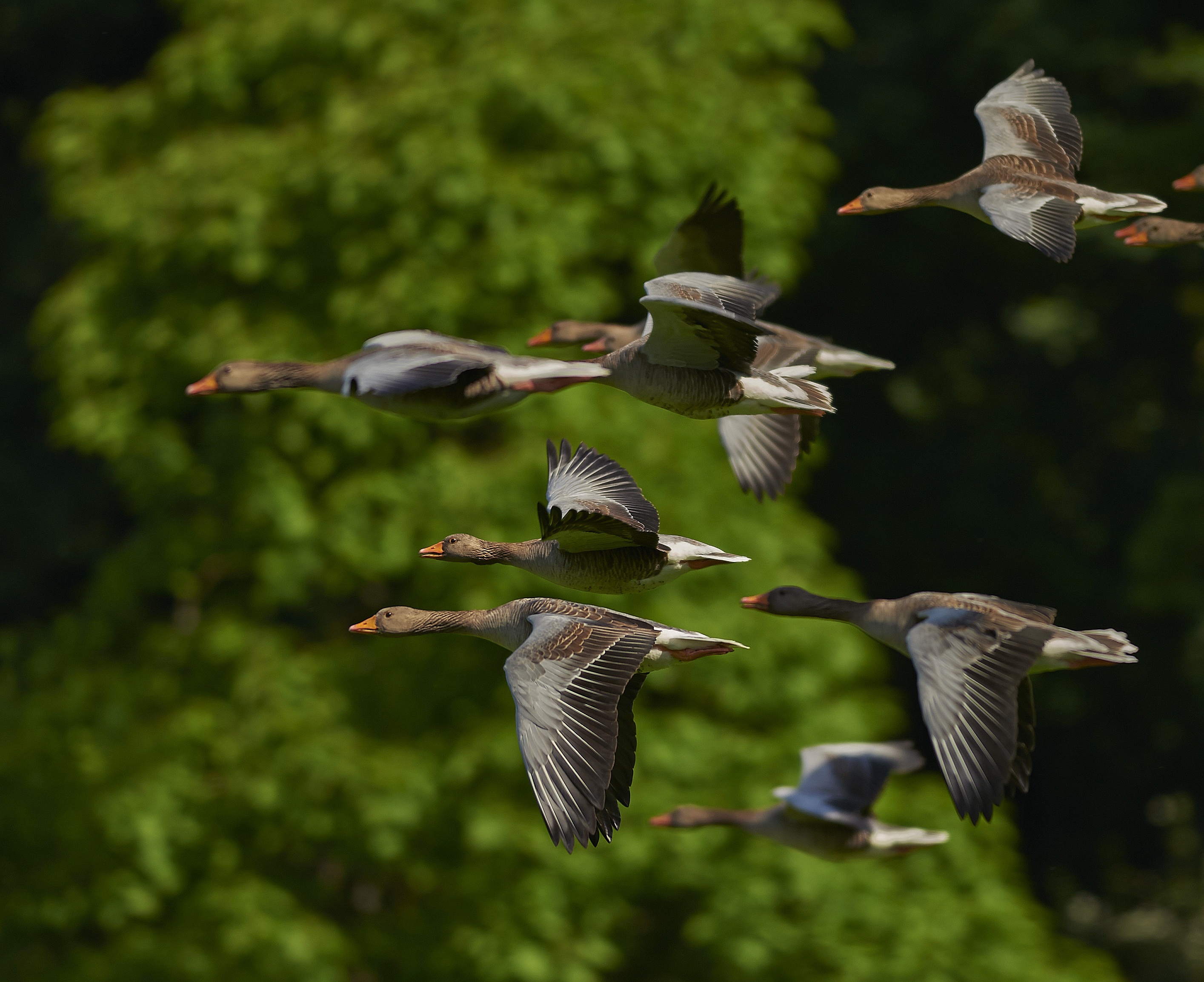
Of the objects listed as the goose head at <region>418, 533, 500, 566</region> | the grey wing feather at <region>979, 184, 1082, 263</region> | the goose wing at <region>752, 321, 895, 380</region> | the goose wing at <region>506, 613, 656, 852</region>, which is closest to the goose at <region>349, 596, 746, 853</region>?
the goose wing at <region>506, 613, 656, 852</region>

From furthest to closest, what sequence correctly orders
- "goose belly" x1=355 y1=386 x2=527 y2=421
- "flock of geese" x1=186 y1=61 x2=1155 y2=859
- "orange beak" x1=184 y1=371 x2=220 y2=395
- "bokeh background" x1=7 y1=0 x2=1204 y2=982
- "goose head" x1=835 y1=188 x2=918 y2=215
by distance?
1. "bokeh background" x1=7 y1=0 x2=1204 y2=982
2. "orange beak" x1=184 y1=371 x2=220 y2=395
3. "goose head" x1=835 y1=188 x2=918 y2=215
4. "goose belly" x1=355 y1=386 x2=527 y2=421
5. "flock of geese" x1=186 y1=61 x2=1155 y2=859

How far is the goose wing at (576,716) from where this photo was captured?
13.4 ft

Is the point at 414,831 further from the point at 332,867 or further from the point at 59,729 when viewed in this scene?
the point at 59,729

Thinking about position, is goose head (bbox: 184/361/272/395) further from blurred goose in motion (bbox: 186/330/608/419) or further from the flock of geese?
blurred goose in motion (bbox: 186/330/608/419)

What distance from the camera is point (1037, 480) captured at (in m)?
21.0

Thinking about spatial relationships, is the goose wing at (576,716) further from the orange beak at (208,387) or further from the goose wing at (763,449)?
the orange beak at (208,387)

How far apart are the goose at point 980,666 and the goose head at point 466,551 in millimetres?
1297

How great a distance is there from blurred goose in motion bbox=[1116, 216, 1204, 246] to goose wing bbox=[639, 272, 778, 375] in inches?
51.6

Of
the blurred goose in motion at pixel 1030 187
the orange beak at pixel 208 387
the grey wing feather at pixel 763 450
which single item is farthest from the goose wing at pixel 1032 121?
the orange beak at pixel 208 387

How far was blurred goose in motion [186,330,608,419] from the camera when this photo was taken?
5.36 meters

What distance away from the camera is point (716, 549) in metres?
5.85

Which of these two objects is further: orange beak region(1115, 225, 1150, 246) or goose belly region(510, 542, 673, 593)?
orange beak region(1115, 225, 1150, 246)

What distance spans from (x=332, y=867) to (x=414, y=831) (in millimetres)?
1595

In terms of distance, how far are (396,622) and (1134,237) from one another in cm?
290
